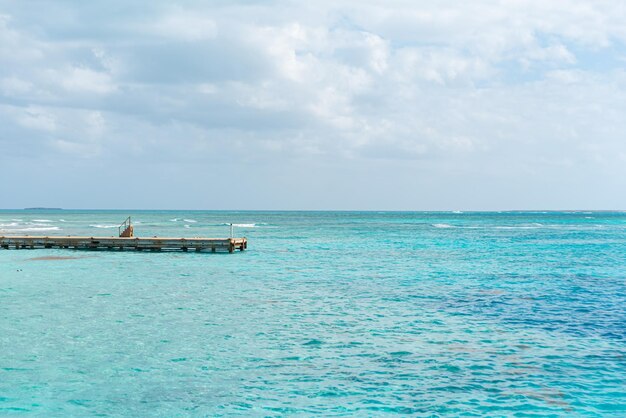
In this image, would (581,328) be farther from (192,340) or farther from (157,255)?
(157,255)

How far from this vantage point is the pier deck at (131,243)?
152ft

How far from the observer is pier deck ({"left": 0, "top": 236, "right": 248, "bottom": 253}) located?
46.4m

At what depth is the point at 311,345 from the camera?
608 inches

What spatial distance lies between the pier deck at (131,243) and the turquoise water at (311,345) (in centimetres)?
1533

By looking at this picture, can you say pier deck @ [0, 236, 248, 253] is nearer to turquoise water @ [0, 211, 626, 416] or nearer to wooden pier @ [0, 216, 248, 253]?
wooden pier @ [0, 216, 248, 253]

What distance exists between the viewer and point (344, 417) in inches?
417

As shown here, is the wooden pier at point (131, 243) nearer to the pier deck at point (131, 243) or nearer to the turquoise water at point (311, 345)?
the pier deck at point (131, 243)

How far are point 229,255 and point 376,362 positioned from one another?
31256 millimetres

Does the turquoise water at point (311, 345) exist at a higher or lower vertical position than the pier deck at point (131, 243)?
lower

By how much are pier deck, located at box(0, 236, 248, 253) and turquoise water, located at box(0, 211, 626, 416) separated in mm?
15331

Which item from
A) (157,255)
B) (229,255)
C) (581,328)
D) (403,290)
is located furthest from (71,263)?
(581,328)

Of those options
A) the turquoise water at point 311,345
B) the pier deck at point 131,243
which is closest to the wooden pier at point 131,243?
the pier deck at point 131,243

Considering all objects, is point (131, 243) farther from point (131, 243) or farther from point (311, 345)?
point (311, 345)

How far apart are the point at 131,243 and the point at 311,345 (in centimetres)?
3522
